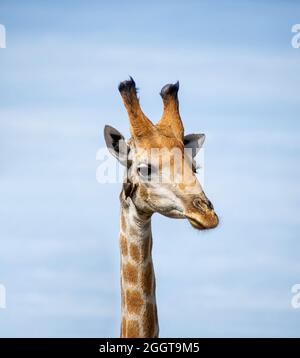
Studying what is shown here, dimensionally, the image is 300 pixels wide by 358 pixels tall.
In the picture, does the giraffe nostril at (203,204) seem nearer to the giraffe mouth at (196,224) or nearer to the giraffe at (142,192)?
the giraffe mouth at (196,224)

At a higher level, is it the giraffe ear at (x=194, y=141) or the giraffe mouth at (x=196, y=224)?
the giraffe ear at (x=194, y=141)

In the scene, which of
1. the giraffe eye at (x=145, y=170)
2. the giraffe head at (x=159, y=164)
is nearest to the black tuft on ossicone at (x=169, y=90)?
the giraffe head at (x=159, y=164)

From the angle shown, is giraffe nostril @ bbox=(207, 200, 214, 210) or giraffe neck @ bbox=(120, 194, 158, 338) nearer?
giraffe nostril @ bbox=(207, 200, 214, 210)

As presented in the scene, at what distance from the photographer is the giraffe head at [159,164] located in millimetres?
49125

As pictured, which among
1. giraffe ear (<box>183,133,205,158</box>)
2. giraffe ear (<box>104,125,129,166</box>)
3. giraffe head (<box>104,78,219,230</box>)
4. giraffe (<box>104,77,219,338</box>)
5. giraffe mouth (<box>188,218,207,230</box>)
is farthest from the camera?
giraffe ear (<box>183,133,205,158</box>)

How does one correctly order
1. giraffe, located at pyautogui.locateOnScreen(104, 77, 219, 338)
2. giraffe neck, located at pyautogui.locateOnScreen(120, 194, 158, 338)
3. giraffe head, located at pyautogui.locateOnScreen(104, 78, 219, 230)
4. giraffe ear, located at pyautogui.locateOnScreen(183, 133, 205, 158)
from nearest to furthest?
giraffe head, located at pyautogui.locateOnScreen(104, 78, 219, 230)
giraffe, located at pyautogui.locateOnScreen(104, 77, 219, 338)
giraffe neck, located at pyautogui.locateOnScreen(120, 194, 158, 338)
giraffe ear, located at pyautogui.locateOnScreen(183, 133, 205, 158)

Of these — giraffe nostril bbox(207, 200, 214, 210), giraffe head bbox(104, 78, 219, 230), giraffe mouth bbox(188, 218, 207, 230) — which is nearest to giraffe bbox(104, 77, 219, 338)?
giraffe head bbox(104, 78, 219, 230)

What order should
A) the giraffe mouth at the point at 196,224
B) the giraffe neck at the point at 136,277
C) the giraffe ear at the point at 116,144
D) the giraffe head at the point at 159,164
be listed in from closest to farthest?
1. the giraffe mouth at the point at 196,224
2. the giraffe head at the point at 159,164
3. the giraffe neck at the point at 136,277
4. the giraffe ear at the point at 116,144

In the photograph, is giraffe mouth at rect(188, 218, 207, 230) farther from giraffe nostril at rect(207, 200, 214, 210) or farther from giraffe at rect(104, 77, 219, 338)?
giraffe at rect(104, 77, 219, 338)

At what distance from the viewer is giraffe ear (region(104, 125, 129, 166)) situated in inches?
1964

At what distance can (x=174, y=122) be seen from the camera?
50219 millimetres

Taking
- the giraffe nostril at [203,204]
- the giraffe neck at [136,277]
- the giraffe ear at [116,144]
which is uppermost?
the giraffe ear at [116,144]

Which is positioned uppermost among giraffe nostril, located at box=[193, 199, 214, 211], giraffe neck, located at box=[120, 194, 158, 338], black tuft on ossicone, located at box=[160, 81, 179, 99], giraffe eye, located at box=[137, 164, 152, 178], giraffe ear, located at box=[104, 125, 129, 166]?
black tuft on ossicone, located at box=[160, 81, 179, 99]
